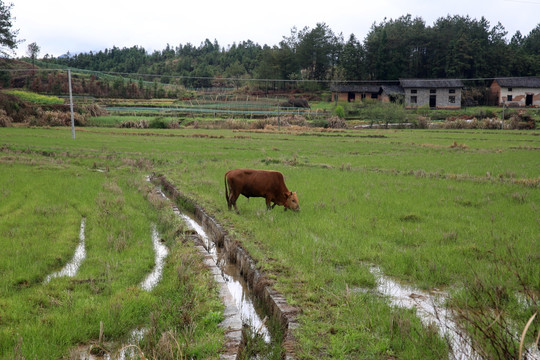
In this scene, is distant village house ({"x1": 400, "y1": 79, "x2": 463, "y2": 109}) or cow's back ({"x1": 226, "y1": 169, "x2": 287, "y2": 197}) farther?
distant village house ({"x1": 400, "y1": 79, "x2": 463, "y2": 109})

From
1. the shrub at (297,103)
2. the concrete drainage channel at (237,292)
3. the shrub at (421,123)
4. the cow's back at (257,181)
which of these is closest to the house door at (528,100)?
the shrub at (421,123)

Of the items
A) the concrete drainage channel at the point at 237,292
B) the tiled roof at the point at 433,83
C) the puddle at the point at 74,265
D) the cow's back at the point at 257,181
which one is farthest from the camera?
the tiled roof at the point at 433,83

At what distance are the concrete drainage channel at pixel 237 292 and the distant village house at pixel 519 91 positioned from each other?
7052cm

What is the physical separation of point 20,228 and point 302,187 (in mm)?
8563

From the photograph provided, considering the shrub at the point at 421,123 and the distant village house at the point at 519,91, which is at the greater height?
the distant village house at the point at 519,91

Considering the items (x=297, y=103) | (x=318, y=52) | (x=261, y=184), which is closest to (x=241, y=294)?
(x=261, y=184)

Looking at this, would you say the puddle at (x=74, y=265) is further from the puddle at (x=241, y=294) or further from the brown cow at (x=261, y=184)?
the brown cow at (x=261, y=184)

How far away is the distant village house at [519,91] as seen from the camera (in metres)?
66.6

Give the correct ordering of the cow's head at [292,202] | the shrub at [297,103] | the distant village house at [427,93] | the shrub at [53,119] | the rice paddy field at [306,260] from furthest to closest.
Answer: the shrub at [297,103], the distant village house at [427,93], the shrub at [53,119], the cow's head at [292,202], the rice paddy field at [306,260]

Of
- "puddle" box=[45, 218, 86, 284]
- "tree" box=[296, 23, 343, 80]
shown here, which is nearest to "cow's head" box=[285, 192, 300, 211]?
"puddle" box=[45, 218, 86, 284]

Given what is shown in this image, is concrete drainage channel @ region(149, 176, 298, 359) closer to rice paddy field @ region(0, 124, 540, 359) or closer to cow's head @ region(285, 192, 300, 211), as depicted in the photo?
rice paddy field @ region(0, 124, 540, 359)

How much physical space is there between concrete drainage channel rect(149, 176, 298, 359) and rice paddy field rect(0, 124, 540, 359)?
6.1 inches

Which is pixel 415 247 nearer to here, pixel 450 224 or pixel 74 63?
pixel 450 224

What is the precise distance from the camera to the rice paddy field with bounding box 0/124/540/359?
4.48 metres
